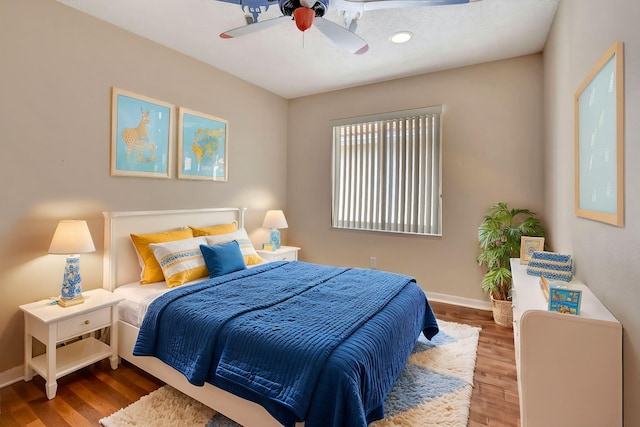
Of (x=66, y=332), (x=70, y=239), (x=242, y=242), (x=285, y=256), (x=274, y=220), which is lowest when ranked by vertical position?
(x=66, y=332)

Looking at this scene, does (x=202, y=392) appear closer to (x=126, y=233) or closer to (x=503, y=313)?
(x=126, y=233)

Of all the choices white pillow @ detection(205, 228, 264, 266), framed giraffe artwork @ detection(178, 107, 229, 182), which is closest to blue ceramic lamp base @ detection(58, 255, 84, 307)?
white pillow @ detection(205, 228, 264, 266)

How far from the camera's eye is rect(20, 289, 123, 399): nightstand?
1975 millimetres

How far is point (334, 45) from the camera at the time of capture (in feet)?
9.87

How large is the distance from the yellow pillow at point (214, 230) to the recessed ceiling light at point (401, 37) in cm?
252

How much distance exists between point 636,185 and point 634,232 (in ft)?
0.56

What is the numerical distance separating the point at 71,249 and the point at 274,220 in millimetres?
2221

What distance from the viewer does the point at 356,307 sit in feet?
6.42

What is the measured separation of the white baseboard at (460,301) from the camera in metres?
3.47

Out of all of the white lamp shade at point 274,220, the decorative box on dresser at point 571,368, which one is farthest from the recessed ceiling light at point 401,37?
the decorative box on dresser at point 571,368

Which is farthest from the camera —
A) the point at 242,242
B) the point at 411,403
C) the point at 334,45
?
the point at 242,242

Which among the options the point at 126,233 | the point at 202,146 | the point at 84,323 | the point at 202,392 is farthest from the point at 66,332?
the point at 202,146

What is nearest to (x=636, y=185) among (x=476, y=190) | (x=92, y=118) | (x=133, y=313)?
(x=476, y=190)

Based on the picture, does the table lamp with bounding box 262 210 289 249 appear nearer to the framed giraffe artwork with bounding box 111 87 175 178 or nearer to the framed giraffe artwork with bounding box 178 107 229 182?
the framed giraffe artwork with bounding box 178 107 229 182
